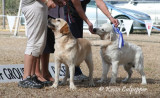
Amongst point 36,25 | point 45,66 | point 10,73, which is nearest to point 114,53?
point 45,66

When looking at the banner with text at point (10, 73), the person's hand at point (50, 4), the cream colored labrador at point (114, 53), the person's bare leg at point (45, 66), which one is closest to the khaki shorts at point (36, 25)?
the person's hand at point (50, 4)

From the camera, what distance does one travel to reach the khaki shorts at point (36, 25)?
16.6 ft

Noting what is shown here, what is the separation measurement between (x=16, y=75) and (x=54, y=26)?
1.18 m

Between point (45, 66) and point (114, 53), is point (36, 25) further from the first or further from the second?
point (114, 53)

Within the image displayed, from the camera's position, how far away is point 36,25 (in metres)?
5.11

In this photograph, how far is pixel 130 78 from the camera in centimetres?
640

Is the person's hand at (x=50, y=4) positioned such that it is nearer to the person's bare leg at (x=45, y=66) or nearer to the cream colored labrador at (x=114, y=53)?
the person's bare leg at (x=45, y=66)

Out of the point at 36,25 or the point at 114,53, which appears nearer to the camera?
the point at 36,25

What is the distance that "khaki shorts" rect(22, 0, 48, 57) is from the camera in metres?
5.07

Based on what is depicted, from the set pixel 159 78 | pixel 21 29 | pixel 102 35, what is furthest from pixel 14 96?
pixel 21 29

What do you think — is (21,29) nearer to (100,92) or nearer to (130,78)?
(130,78)

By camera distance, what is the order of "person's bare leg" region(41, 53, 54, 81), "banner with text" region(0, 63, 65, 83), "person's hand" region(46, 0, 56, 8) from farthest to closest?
"person's bare leg" region(41, 53, 54, 81) → "banner with text" region(0, 63, 65, 83) → "person's hand" region(46, 0, 56, 8)

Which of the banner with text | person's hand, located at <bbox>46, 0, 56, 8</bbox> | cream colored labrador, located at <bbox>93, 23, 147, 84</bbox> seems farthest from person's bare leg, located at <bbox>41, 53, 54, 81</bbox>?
person's hand, located at <bbox>46, 0, 56, 8</bbox>

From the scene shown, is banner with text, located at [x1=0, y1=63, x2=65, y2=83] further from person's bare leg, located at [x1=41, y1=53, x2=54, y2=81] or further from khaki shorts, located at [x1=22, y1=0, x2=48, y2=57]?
khaki shorts, located at [x1=22, y1=0, x2=48, y2=57]
